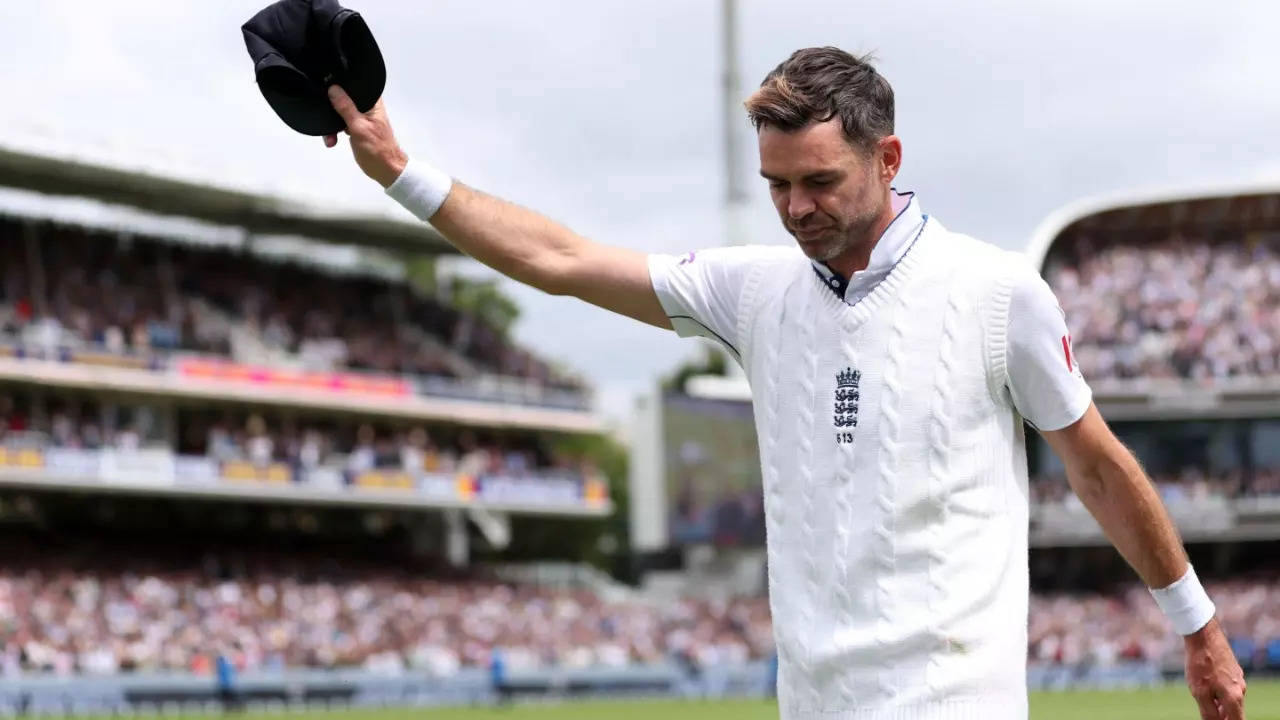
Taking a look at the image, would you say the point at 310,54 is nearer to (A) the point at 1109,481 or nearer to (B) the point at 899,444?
(B) the point at 899,444

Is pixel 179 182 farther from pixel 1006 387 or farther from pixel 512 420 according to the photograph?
pixel 1006 387

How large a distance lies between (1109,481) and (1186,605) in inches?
13.7

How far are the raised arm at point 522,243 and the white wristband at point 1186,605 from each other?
127cm

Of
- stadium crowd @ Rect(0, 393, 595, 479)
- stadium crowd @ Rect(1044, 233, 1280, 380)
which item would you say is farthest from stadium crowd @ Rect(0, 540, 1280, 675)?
stadium crowd @ Rect(1044, 233, 1280, 380)

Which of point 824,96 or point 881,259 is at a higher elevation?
point 824,96

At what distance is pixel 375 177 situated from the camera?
13.7 ft

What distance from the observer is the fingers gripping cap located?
12.9 feet

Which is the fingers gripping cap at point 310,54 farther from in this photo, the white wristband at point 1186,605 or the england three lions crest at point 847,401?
the white wristband at point 1186,605

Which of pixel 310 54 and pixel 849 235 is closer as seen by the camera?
pixel 849 235

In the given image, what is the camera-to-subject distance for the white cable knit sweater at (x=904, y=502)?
3.71m

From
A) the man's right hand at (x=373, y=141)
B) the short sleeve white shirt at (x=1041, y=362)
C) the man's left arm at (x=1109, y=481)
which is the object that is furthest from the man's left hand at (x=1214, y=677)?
the man's right hand at (x=373, y=141)

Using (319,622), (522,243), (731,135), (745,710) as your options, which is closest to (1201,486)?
(731,135)

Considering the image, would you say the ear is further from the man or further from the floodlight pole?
the floodlight pole

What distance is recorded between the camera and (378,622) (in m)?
38.1
